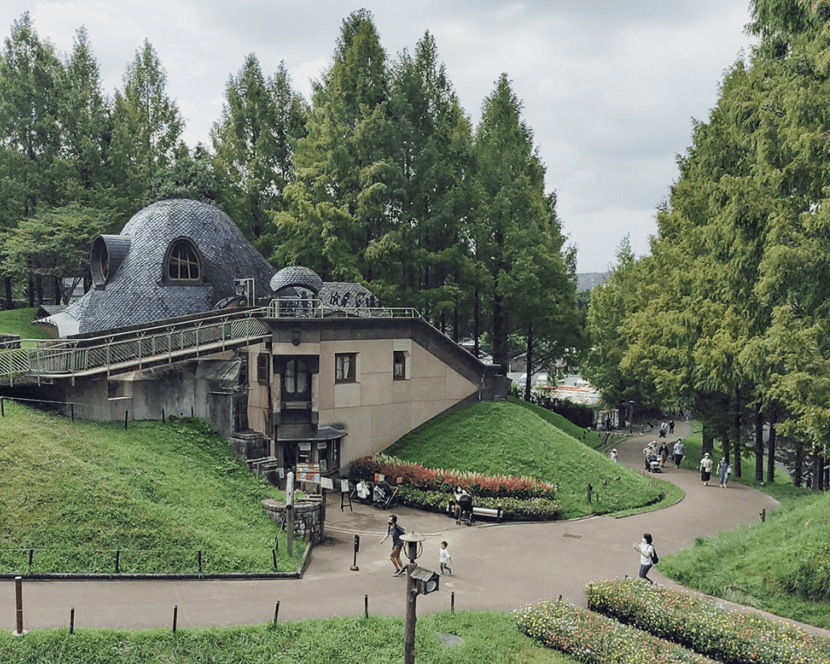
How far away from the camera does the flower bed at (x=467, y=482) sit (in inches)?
1058

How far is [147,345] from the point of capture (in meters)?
25.4

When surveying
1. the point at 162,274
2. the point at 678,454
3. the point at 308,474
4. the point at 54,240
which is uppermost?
the point at 54,240

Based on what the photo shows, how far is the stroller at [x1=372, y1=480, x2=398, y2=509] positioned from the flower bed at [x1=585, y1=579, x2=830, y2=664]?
10.9m

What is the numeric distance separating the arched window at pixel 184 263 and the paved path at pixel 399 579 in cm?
1556

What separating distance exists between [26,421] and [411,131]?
84.8ft

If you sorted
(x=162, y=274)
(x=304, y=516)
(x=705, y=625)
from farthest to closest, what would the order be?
(x=162, y=274) < (x=304, y=516) < (x=705, y=625)

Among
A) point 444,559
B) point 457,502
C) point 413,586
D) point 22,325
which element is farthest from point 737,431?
point 22,325

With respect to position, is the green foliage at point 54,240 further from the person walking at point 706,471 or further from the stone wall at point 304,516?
the person walking at point 706,471

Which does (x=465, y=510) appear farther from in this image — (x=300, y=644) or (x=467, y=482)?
(x=300, y=644)

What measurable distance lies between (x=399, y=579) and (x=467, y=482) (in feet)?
27.9

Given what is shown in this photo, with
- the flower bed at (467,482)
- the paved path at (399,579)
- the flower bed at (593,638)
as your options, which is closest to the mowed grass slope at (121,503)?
the paved path at (399,579)

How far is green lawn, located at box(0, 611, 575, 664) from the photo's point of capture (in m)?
13.1

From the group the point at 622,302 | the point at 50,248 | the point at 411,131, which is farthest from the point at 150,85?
the point at 622,302

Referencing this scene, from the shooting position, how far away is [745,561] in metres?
19.2
